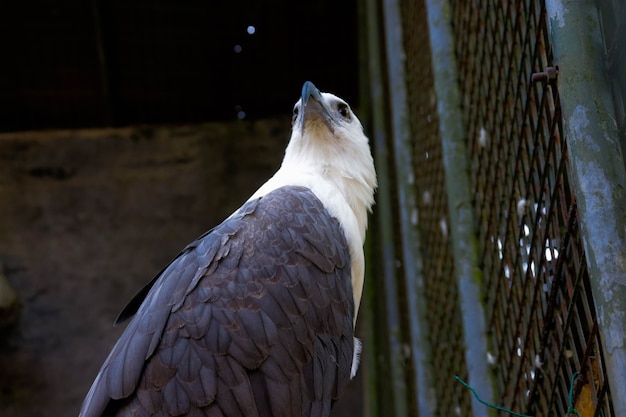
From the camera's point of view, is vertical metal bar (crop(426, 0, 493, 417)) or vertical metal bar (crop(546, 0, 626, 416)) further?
vertical metal bar (crop(426, 0, 493, 417))

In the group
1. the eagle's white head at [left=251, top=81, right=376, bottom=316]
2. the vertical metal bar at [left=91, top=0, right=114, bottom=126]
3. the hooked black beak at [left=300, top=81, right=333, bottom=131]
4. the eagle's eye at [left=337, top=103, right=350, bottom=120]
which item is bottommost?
the eagle's white head at [left=251, top=81, right=376, bottom=316]

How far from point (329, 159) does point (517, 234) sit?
1257 millimetres

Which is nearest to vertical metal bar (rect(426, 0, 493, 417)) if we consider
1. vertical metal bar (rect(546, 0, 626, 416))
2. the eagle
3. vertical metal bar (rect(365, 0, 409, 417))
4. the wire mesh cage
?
the wire mesh cage

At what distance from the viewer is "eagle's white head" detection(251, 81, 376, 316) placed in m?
3.24

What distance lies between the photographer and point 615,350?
1.41 m

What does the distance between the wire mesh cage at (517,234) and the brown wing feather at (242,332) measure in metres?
0.46

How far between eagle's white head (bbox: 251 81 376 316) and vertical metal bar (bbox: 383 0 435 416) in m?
0.39

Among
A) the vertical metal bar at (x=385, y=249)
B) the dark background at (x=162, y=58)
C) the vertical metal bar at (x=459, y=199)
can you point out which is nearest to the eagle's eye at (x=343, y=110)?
the vertical metal bar at (x=459, y=199)

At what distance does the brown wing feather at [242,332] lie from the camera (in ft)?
7.84

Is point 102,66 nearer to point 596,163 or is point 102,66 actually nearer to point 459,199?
point 459,199

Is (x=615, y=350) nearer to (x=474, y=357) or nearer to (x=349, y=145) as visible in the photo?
(x=474, y=357)

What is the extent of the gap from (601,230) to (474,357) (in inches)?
45.6

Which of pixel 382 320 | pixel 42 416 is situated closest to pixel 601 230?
pixel 382 320

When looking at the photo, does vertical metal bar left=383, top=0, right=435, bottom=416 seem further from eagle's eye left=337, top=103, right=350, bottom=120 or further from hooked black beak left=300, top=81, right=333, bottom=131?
hooked black beak left=300, top=81, right=333, bottom=131
